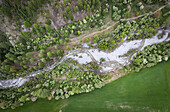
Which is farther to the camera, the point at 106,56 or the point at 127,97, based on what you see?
the point at 106,56

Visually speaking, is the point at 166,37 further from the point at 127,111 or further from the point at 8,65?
the point at 8,65

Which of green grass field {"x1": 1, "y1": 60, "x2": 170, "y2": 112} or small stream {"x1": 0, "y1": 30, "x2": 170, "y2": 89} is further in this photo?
small stream {"x1": 0, "y1": 30, "x2": 170, "y2": 89}

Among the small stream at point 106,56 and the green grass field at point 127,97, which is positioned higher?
the small stream at point 106,56

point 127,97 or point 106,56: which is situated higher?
point 106,56

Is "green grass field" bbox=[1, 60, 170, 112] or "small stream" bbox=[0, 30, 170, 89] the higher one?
"small stream" bbox=[0, 30, 170, 89]

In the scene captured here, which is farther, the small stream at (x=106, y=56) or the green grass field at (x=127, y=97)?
the small stream at (x=106, y=56)
